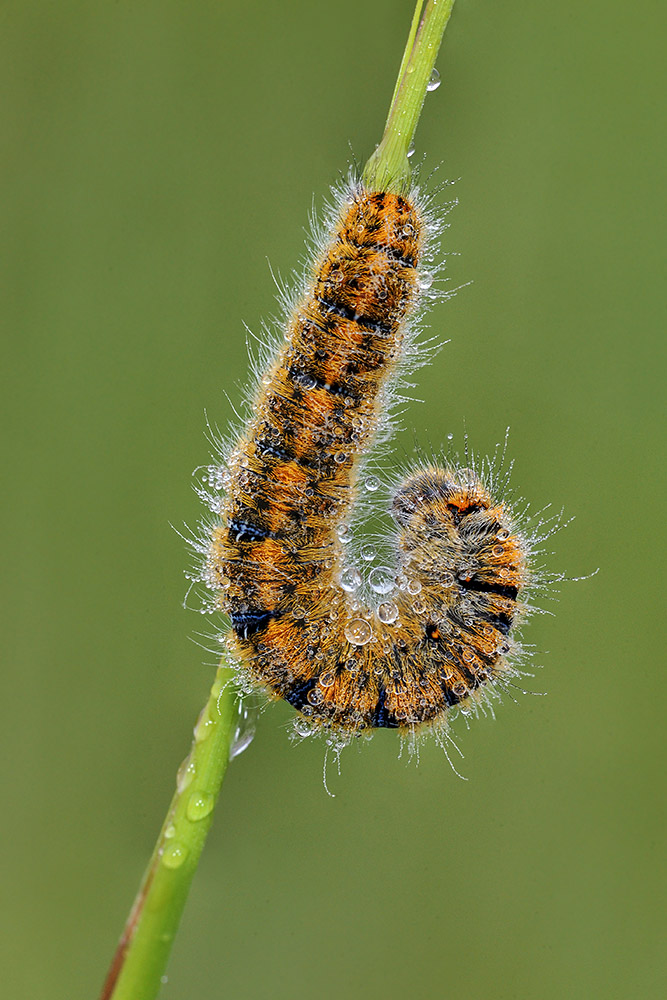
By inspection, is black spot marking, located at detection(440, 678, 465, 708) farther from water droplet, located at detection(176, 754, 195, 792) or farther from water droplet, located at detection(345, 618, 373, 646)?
water droplet, located at detection(176, 754, 195, 792)

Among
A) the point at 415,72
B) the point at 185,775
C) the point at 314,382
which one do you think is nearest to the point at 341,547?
the point at 314,382

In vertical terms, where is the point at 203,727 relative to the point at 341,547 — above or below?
below

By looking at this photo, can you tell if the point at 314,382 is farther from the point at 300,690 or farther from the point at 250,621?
the point at 300,690

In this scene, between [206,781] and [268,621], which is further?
[268,621]

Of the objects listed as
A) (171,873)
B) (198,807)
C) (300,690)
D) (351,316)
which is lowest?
(171,873)

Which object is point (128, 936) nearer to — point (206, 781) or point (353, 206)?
point (206, 781)

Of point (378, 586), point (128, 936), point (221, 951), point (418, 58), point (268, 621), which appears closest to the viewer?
point (128, 936)

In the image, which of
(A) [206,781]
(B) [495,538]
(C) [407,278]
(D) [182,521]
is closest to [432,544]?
(B) [495,538]
